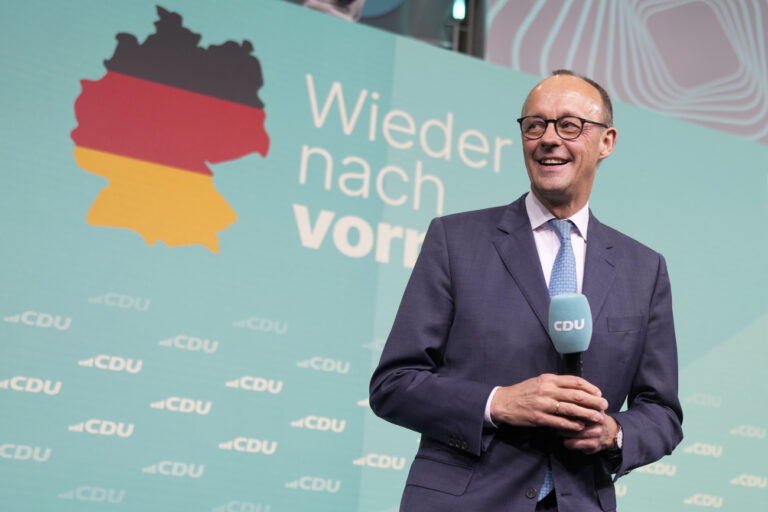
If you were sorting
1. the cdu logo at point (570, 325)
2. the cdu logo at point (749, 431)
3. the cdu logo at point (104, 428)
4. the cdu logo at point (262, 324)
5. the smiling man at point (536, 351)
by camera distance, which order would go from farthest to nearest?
the cdu logo at point (749, 431), the cdu logo at point (262, 324), the cdu logo at point (104, 428), the smiling man at point (536, 351), the cdu logo at point (570, 325)

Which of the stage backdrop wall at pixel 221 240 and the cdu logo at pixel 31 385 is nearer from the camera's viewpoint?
the cdu logo at pixel 31 385

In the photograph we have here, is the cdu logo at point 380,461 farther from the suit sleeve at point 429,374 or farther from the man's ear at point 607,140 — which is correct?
the man's ear at point 607,140

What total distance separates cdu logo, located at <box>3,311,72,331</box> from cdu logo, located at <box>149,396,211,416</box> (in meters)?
0.41

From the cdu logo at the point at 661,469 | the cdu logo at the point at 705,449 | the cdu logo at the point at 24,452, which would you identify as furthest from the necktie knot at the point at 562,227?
the cdu logo at the point at 705,449

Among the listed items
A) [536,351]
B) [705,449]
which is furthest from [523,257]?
[705,449]

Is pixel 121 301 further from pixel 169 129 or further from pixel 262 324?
pixel 169 129

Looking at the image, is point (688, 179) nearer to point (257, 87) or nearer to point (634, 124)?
point (634, 124)

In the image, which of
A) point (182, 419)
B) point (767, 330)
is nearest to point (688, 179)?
point (767, 330)

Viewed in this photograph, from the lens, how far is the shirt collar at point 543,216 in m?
1.89

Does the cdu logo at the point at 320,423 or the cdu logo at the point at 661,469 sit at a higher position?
the cdu logo at the point at 661,469

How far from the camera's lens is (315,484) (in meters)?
3.25

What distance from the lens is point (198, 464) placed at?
3053 mm

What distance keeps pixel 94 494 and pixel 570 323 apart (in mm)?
1971

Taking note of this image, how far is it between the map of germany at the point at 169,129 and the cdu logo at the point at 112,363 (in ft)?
1.43
